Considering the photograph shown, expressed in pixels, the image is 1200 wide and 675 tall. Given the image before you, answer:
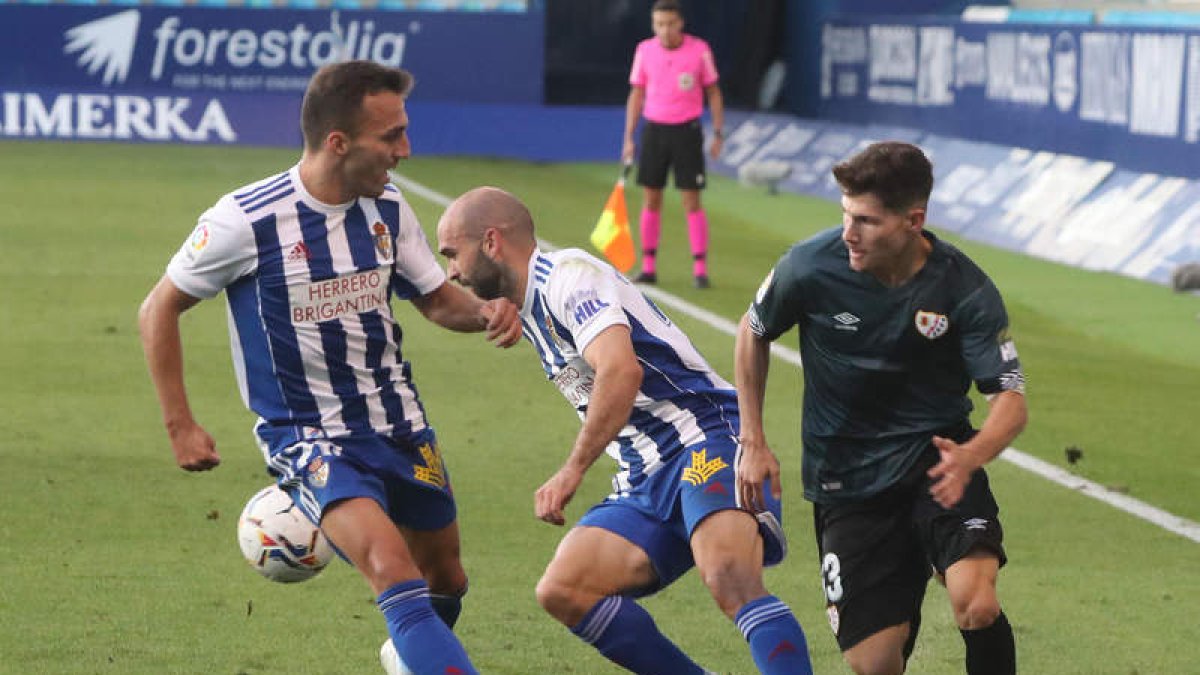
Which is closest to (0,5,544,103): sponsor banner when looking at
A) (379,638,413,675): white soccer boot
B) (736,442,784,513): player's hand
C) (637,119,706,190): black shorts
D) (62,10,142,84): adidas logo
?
(62,10,142,84): adidas logo

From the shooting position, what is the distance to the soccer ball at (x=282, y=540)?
6246 millimetres

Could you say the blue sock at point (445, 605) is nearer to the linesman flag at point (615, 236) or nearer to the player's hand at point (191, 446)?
the player's hand at point (191, 446)

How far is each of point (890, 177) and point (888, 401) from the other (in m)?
0.70

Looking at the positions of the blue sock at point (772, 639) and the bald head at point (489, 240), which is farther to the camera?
the bald head at point (489, 240)

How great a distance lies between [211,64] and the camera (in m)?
29.5

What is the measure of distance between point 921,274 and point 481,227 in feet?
4.15

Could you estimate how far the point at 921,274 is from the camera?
6043 mm

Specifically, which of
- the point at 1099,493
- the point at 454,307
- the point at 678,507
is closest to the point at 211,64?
the point at 1099,493

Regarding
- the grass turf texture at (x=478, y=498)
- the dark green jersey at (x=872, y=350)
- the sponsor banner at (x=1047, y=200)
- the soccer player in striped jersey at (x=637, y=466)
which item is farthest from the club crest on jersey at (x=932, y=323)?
the sponsor banner at (x=1047, y=200)

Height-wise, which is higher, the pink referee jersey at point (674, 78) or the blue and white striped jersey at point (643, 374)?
the blue and white striped jersey at point (643, 374)

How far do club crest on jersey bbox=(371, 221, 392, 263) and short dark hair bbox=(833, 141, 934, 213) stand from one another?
4.52 ft

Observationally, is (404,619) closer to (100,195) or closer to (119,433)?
(119,433)

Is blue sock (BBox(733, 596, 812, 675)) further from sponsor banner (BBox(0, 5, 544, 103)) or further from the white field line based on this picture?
sponsor banner (BBox(0, 5, 544, 103))

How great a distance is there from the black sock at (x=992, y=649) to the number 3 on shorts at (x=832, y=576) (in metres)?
0.42
